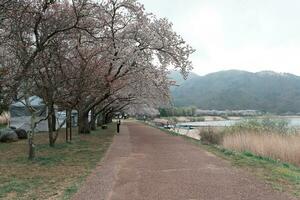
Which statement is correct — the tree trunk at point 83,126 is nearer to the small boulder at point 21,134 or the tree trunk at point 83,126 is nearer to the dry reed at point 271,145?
the small boulder at point 21,134

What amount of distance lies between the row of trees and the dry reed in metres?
6.00

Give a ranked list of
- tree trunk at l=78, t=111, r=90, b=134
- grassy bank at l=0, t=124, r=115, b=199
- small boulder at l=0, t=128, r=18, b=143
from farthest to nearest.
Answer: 1. tree trunk at l=78, t=111, r=90, b=134
2. small boulder at l=0, t=128, r=18, b=143
3. grassy bank at l=0, t=124, r=115, b=199

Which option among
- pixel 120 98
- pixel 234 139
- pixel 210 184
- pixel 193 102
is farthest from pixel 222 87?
pixel 210 184

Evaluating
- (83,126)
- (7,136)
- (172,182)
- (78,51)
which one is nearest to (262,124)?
(83,126)

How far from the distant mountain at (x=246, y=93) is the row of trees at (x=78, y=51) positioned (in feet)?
289

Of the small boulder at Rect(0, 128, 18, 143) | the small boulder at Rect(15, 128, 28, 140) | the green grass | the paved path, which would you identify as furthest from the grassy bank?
the small boulder at Rect(15, 128, 28, 140)

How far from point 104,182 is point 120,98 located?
25.6 m

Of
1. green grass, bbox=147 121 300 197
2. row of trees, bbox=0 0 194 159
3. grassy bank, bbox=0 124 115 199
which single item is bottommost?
green grass, bbox=147 121 300 197

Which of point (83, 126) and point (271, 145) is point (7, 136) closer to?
point (83, 126)

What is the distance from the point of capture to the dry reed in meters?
14.1

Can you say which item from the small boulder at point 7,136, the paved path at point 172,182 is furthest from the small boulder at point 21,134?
the paved path at point 172,182

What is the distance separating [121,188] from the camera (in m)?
7.84

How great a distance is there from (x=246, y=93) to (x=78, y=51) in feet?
465

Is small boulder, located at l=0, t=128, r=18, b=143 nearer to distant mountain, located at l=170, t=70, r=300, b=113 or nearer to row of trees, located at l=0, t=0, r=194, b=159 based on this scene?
row of trees, located at l=0, t=0, r=194, b=159
